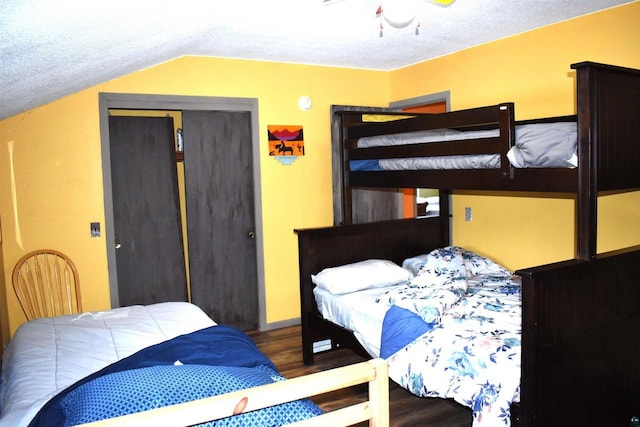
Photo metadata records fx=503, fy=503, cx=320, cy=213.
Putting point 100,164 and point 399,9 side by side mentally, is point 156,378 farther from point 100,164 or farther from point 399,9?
point 100,164

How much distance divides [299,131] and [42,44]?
294 cm

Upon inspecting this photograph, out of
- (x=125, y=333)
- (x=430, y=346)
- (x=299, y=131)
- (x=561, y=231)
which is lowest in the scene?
(x=430, y=346)

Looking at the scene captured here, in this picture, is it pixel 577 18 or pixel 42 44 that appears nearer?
pixel 42 44

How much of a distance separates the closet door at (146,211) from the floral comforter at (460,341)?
196 cm

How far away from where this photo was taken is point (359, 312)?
10.4 ft

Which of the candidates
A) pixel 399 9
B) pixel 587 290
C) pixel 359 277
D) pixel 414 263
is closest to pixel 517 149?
pixel 587 290

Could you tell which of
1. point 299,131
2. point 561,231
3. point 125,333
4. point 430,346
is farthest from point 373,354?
point 299,131

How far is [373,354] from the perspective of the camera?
3018 mm

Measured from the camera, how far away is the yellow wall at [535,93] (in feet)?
10.5

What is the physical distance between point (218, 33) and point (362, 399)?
2504 mm

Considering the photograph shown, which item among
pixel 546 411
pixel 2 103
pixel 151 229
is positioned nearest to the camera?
pixel 546 411

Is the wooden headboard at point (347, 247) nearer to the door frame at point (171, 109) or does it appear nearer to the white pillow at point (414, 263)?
the white pillow at point (414, 263)

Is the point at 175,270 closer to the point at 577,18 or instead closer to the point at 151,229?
the point at 151,229

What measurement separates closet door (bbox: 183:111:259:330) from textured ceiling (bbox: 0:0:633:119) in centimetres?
63
